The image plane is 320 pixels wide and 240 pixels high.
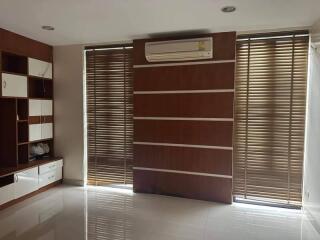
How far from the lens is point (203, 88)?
12.0 ft

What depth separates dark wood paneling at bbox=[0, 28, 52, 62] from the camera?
356 centimetres

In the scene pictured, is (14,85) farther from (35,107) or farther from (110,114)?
(110,114)

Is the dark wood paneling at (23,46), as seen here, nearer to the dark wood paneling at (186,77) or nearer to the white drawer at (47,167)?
the dark wood paneling at (186,77)

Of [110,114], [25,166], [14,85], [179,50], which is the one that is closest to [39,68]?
[14,85]

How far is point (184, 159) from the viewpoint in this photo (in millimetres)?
3828

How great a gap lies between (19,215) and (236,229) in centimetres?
276

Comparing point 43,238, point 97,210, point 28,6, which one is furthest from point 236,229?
point 28,6

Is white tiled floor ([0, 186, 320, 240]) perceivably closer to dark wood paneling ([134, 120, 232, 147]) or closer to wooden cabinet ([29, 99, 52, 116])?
dark wood paneling ([134, 120, 232, 147])

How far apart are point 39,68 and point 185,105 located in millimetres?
2523

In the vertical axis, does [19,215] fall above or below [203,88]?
below

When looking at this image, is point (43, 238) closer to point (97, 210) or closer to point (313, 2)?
point (97, 210)

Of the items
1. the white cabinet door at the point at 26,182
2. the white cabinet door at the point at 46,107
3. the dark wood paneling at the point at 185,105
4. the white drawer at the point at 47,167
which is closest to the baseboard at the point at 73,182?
the white drawer at the point at 47,167

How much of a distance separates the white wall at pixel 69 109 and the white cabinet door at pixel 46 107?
98 mm

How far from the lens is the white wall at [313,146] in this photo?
2.96 metres
